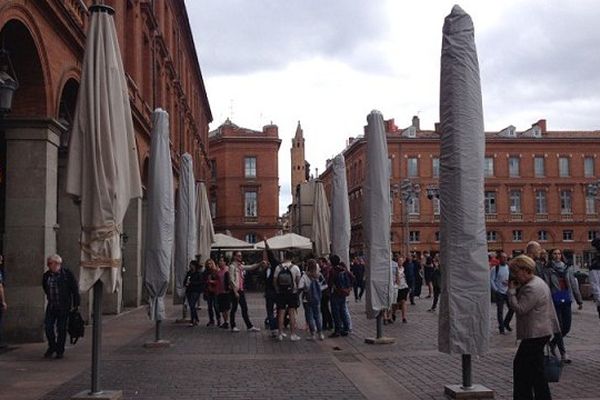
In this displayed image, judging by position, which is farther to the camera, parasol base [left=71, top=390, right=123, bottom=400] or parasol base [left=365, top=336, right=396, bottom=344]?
parasol base [left=365, top=336, right=396, bottom=344]

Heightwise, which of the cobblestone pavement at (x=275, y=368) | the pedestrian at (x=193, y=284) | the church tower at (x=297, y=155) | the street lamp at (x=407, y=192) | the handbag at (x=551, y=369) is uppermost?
the church tower at (x=297, y=155)

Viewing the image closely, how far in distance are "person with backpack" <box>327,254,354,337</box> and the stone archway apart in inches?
234

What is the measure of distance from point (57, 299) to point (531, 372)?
8.27 metres

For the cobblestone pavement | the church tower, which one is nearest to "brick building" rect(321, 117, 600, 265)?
the church tower

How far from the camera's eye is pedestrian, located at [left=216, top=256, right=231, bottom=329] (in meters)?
16.6

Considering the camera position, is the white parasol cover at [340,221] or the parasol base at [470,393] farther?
the white parasol cover at [340,221]

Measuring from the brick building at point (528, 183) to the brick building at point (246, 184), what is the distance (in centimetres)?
1298

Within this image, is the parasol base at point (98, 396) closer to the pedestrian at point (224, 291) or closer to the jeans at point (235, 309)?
the jeans at point (235, 309)

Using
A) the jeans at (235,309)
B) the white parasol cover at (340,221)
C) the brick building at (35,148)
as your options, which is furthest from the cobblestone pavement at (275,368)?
the white parasol cover at (340,221)

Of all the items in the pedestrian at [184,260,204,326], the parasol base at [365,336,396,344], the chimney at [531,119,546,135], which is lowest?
the parasol base at [365,336,396,344]

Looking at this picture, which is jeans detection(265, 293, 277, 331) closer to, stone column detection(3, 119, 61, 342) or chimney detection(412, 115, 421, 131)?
stone column detection(3, 119, 61, 342)

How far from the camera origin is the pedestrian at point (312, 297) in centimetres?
1509

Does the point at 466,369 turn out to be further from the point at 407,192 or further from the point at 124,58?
the point at 407,192

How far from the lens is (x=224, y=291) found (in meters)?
16.7
